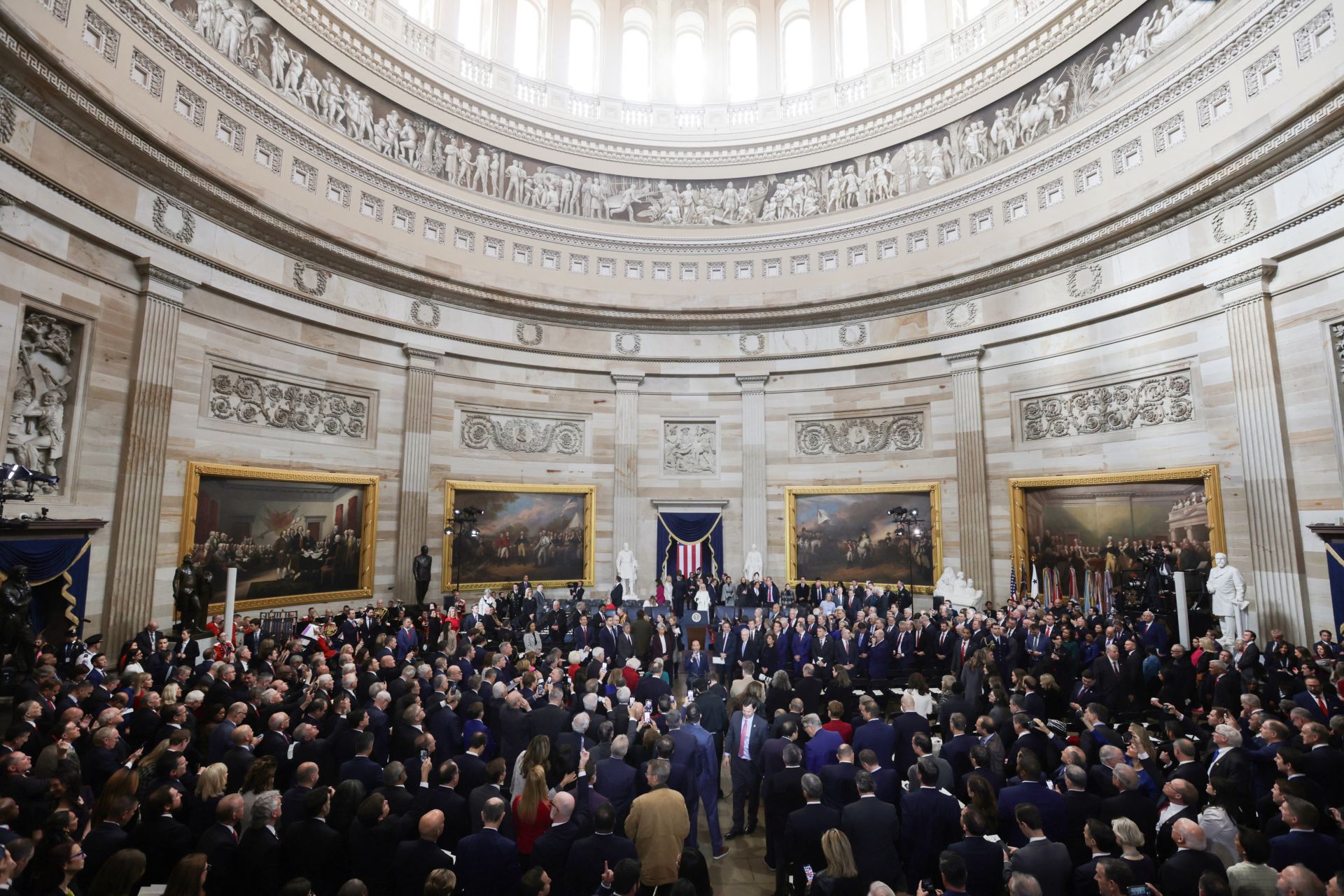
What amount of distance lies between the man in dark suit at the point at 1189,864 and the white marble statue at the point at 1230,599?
39.4 ft

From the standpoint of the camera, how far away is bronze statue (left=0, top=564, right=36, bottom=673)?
31.8 feet

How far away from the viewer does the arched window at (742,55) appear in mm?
27438

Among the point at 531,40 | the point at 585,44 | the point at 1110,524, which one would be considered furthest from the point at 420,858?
the point at 585,44

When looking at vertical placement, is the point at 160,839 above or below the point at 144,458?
below

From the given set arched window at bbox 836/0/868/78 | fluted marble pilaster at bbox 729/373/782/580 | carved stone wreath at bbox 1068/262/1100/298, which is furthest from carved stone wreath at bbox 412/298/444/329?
carved stone wreath at bbox 1068/262/1100/298

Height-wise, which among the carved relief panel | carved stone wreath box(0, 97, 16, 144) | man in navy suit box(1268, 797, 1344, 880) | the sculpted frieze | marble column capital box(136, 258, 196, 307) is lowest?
man in navy suit box(1268, 797, 1344, 880)

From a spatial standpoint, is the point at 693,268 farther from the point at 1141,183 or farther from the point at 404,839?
the point at 404,839

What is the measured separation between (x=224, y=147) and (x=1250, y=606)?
83.2 feet

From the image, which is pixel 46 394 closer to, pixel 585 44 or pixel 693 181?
pixel 693 181

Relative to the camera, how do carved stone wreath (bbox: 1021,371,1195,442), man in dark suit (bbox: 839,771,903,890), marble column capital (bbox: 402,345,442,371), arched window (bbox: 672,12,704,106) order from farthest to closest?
arched window (bbox: 672,12,704,106)
marble column capital (bbox: 402,345,442,371)
carved stone wreath (bbox: 1021,371,1195,442)
man in dark suit (bbox: 839,771,903,890)

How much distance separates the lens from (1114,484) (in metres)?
17.3

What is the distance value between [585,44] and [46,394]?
2196cm

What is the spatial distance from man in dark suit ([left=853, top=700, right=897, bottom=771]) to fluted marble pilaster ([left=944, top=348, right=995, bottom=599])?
1404cm

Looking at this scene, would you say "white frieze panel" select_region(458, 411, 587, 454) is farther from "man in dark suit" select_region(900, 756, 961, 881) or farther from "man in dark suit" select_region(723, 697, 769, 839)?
"man in dark suit" select_region(900, 756, 961, 881)
